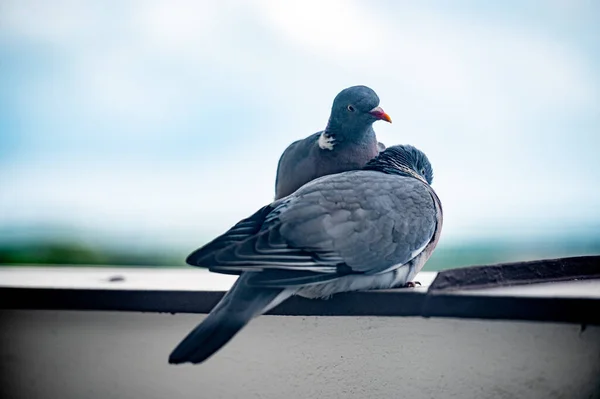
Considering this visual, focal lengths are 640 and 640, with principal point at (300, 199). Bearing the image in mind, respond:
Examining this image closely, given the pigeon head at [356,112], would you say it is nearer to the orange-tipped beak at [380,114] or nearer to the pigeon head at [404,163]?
the orange-tipped beak at [380,114]

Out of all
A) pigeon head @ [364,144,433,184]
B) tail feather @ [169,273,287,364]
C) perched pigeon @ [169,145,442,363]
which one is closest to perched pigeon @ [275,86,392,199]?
pigeon head @ [364,144,433,184]

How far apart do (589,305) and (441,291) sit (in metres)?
0.22

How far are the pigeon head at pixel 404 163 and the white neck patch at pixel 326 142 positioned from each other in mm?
197

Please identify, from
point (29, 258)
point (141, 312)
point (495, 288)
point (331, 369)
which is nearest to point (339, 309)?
point (331, 369)

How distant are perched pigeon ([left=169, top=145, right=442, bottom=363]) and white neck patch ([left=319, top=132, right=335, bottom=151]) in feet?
0.99

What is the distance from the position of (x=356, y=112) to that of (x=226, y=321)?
0.75 m

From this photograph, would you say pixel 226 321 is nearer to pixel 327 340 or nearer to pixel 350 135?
pixel 327 340

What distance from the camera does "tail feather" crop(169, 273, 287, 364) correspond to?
89 centimetres

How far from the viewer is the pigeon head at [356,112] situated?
152 centimetres

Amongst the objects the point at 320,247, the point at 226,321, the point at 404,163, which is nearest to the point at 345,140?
the point at 404,163

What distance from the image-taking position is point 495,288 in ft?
3.46

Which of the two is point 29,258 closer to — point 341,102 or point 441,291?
point 341,102

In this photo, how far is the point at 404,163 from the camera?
4.53 feet

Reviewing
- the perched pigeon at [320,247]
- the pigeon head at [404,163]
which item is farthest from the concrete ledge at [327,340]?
the pigeon head at [404,163]
